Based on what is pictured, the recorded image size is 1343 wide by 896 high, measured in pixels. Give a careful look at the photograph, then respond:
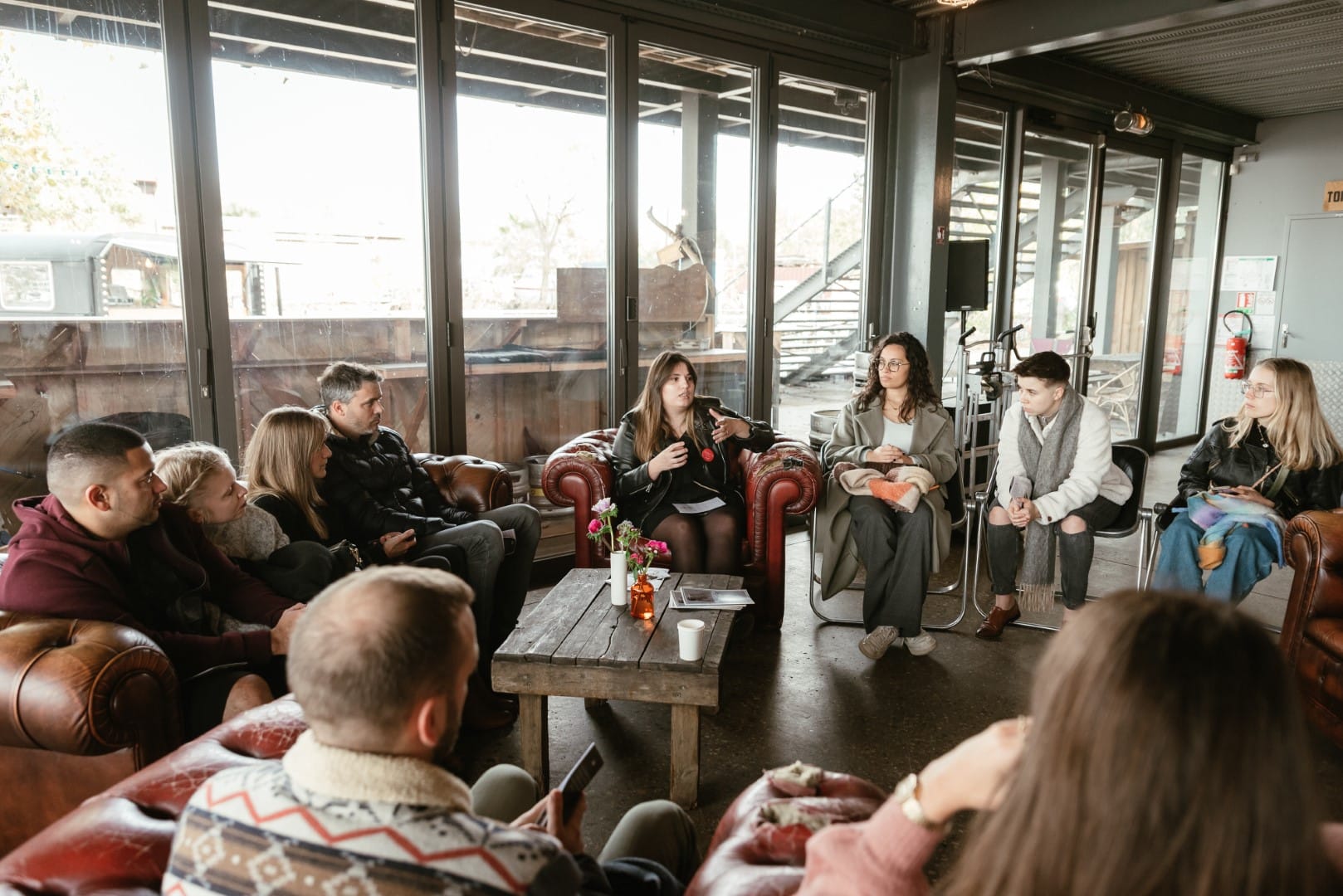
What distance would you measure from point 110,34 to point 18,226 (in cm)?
79

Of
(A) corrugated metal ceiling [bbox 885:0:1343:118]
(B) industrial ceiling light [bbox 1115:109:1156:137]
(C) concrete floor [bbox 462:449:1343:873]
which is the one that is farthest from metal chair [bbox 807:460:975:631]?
(B) industrial ceiling light [bbox 1115:109:1156:137]

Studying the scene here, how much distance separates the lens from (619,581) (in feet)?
9.77

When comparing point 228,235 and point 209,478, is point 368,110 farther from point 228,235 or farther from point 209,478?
point 209,478

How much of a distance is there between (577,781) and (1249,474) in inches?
136

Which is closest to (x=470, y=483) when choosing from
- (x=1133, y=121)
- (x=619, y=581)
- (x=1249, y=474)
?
(x=619, y=581)

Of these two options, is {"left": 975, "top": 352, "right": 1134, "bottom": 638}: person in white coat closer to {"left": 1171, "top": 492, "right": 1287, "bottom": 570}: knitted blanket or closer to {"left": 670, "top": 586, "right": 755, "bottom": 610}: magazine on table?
{"left": 1171, "top": 492, "right": 1287, "bottom": 570}: knitted blanket

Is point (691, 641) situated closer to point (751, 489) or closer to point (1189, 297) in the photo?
point (751, 489)

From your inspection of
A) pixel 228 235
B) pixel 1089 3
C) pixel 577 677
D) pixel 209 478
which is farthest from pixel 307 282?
pixel 1089 3

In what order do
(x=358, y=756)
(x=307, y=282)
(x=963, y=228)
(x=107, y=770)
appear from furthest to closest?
(x=963, y=228) → (x=307, y=282) → (x=107, y=770) → (x=358, y=756)

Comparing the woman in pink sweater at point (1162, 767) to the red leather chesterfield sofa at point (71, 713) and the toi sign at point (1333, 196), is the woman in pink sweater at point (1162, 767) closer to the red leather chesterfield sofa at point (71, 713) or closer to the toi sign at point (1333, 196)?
the red leather chesterfield sofa at point (71, 713)

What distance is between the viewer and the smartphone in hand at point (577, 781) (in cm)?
137

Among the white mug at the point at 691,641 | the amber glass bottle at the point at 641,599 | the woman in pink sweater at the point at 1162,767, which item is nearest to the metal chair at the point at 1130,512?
the amber glass bottle at the point at 641,599

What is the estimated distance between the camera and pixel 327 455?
10.4 ft

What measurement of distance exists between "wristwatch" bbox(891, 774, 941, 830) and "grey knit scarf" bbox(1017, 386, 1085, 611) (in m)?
3.15
